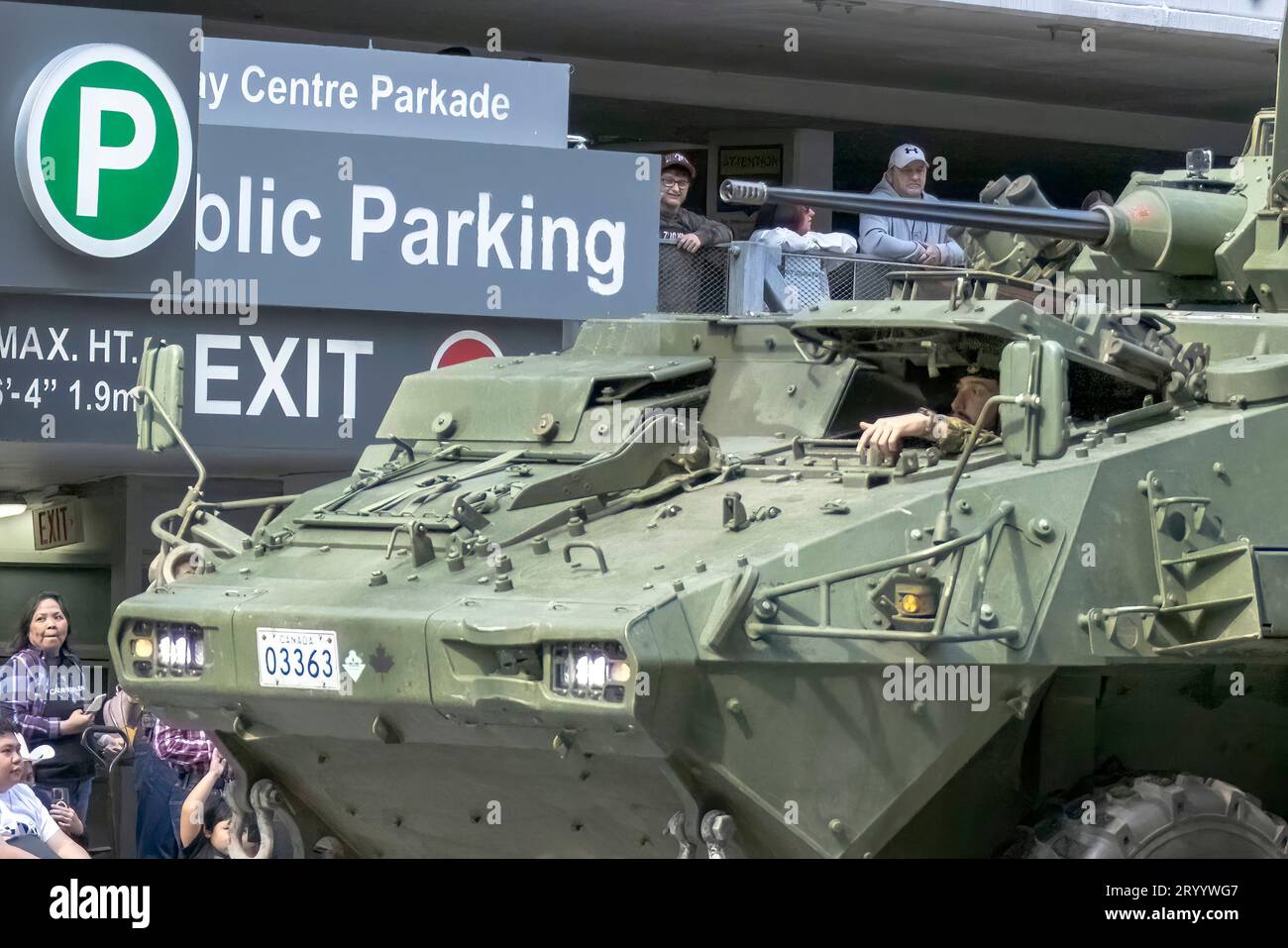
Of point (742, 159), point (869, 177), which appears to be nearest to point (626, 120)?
point (742, 159)

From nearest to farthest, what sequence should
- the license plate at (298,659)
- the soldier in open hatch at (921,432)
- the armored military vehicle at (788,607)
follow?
the armored military vehicle at (788,607), the license plate at (298,659), the soldier in open hatch at (921,432)

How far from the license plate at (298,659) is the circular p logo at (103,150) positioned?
5.25 m

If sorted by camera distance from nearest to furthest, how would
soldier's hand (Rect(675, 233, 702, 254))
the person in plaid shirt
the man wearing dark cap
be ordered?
the person in plaid shirt, soldier's hand (Rect(675, 233, 702, 254)), the man wearing dark cap

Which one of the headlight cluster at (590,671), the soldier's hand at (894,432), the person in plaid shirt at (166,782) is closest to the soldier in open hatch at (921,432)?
the soldier's hand at (894,432)

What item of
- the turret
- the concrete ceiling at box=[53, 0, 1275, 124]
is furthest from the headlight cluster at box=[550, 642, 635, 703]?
the concrete ceiling at box=[53, 0, 1275, 124]

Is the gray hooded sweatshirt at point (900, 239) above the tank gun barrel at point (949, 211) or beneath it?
above

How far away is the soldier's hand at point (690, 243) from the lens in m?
12.8

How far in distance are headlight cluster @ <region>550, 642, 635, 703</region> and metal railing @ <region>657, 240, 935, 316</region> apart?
496 centimetres

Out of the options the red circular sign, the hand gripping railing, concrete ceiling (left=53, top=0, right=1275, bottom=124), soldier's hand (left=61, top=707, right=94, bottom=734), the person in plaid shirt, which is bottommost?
the person in plaid shirt

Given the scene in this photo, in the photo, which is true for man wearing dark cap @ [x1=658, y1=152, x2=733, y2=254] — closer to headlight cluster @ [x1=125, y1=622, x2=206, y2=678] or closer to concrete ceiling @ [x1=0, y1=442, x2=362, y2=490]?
concrete ceiling @ [x1=0, y1=442, x2=362, y2=490]

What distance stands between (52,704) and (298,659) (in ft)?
11.9

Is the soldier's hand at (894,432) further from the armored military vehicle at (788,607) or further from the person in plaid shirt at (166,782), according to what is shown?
the person in plaid shirt at (166,782)

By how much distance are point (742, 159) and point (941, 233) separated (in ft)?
21.5

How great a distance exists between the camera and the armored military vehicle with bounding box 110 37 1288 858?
723cm
